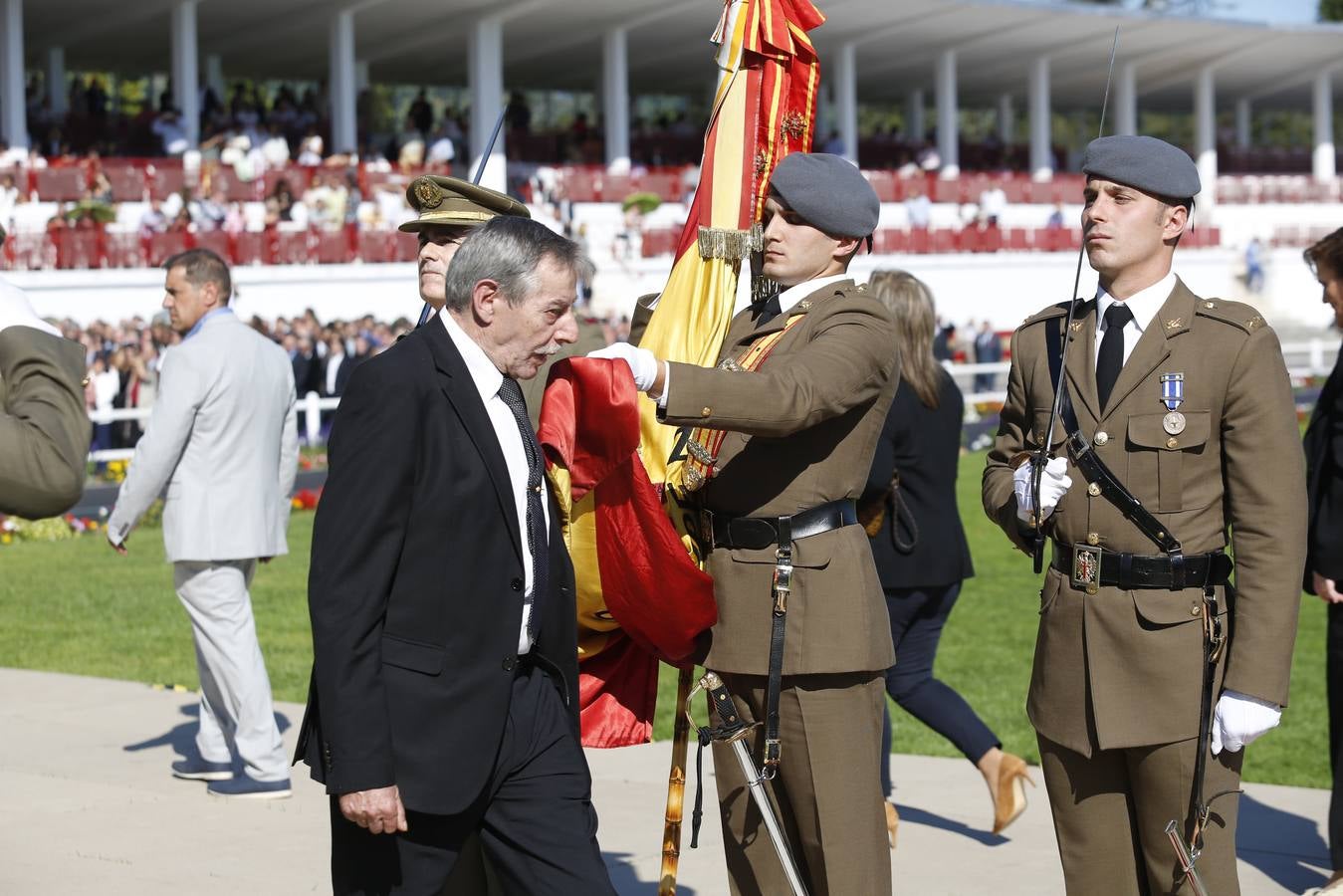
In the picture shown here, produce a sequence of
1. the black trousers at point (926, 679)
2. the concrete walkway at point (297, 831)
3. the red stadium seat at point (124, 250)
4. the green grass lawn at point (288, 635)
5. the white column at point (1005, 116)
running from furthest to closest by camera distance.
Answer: the white column at point (1005, 116), the red stadium seat at point (124, 250), the green grass lawn at point (288, 635), the black trousers at point (926, 679), the concrete walkway at point (297, 831)

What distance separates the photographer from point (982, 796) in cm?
727

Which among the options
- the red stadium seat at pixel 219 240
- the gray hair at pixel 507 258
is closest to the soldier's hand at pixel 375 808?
the gray hair at pixel 507 258

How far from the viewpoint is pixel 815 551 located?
4398 mm

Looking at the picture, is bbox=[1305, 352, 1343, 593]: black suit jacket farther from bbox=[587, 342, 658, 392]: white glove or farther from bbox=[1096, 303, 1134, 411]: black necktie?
bbox=[587, 342, 658, 392]: white glove

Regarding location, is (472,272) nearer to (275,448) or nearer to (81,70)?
(275,448)

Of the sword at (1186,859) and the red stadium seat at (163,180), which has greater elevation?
the red stadium seat at (163,180)

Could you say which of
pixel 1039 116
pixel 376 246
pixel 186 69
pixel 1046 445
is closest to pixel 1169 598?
pixel 1046 445

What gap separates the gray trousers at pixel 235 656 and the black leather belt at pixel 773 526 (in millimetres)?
3438

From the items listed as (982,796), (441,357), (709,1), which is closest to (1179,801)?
(441,357)

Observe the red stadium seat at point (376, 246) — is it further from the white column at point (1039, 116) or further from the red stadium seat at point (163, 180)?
the white column at point (1039, 116)

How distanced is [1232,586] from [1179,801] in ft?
1.83

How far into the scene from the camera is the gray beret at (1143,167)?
13.8ft

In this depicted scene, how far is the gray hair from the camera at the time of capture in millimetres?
3742

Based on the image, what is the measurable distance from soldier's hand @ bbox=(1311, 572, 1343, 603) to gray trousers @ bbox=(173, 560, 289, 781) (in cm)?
399
